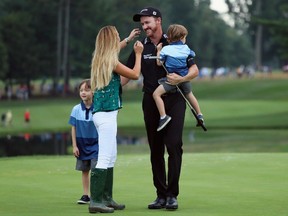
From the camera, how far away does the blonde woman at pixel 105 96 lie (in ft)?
36.6

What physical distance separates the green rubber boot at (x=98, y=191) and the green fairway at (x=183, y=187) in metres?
0.16

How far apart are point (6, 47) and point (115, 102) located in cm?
8070

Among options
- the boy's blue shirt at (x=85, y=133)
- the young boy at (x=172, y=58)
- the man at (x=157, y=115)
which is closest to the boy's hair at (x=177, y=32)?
the young boy at (x=172, y=58)

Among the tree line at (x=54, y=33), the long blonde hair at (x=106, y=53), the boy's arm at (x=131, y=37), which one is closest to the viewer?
the long blonde hair at (x=106, y=53)

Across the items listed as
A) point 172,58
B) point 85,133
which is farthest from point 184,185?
point 172,58

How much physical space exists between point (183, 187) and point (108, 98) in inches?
134

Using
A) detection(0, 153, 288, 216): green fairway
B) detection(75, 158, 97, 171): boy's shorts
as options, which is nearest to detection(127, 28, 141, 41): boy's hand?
detection(75, 158, 97, 171): boy's shorts

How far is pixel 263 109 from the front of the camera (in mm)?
64750

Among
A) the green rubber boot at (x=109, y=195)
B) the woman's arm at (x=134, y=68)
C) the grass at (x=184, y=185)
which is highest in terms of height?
the woman's arm at (x=134, y=68)

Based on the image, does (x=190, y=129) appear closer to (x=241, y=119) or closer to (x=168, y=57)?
(x=241, y=119)

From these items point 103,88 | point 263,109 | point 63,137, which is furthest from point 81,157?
point 263,109

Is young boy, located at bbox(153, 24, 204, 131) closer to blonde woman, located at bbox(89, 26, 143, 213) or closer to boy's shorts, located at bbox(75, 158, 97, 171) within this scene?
blonde woman, located at bbox(89, 26, 143, 213)

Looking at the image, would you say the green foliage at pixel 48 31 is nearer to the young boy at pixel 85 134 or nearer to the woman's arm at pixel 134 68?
the young boy at pixel 85 134

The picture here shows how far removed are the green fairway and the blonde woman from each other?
1.12ft
